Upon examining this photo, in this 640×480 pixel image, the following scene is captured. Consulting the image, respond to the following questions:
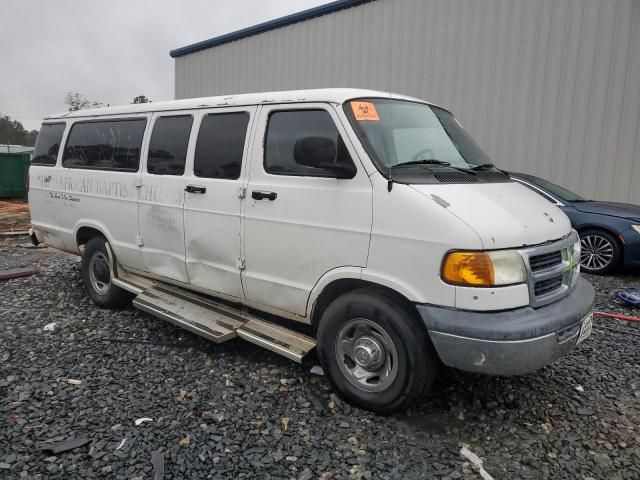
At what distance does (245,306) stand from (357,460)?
5.95ft

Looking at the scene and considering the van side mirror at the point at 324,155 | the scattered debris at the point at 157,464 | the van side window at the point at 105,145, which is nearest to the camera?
the scattered debris at the point at 157,464

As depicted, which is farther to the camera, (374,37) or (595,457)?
(374,37)

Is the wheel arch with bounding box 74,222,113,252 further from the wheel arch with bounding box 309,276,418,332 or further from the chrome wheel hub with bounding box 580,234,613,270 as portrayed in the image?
the chrome wheel hub with bounding box 580,234,613,270

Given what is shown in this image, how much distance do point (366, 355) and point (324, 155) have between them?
4.37 ft

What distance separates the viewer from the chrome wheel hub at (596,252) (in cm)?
709

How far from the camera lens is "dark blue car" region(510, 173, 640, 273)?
6922 millimetres

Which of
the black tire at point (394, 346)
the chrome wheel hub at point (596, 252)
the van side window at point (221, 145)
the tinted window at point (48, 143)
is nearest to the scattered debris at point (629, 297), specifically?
the chrome wheel hub at point (596, 252)

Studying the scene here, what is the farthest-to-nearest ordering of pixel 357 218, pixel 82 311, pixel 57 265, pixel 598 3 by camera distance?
pixel 598 3 → pixel 57 265 → pixel 82 311 → pixel 357 218

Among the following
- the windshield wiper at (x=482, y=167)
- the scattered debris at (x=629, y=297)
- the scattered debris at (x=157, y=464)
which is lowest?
the scattered debris at (x=157, y=464)

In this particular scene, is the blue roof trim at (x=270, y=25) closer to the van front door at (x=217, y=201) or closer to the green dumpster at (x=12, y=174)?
the green dumpster at (x=12, y=174)

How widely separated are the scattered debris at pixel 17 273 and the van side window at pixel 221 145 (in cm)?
396

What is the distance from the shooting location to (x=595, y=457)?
9.36ft

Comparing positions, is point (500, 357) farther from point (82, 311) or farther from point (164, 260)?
point (82, 311)

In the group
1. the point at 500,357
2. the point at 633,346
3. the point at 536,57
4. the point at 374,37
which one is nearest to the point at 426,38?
the point at 374,37
